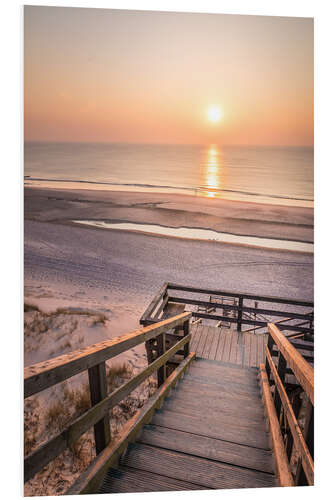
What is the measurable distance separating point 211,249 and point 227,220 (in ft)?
14.0

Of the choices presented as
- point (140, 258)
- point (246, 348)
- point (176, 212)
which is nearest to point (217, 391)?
point (246, 348)

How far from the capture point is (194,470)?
1868 mm

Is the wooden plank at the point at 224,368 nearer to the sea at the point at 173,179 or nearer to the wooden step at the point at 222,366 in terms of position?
the wooden step at the point at 222,366

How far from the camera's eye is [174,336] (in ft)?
13.5

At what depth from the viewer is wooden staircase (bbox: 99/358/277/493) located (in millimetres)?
1770

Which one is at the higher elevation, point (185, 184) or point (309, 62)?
point (185, 184)

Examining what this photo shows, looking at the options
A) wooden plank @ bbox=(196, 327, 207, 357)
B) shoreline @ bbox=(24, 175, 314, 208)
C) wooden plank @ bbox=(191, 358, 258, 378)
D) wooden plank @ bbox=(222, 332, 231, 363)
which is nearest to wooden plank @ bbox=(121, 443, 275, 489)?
wooden plank @ bbox=(191, 358, 258, 378)

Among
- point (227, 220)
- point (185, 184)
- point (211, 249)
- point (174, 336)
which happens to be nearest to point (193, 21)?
point (174, 336)

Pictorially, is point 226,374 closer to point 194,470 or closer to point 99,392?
point 194,470

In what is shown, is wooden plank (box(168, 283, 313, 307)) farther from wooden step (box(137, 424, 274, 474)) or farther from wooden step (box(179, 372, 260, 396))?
wooden step (box(137, 424, 274, 474))

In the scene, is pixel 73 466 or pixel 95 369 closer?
pixel 95 369

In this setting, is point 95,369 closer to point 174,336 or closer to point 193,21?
point 174,336

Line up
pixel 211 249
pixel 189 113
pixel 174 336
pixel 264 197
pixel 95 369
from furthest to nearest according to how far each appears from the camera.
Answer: pixel 264 197
pixel 211 249
pixel 189 113
pixel 174 336
pixel 95 369

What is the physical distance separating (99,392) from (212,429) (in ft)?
3.89
